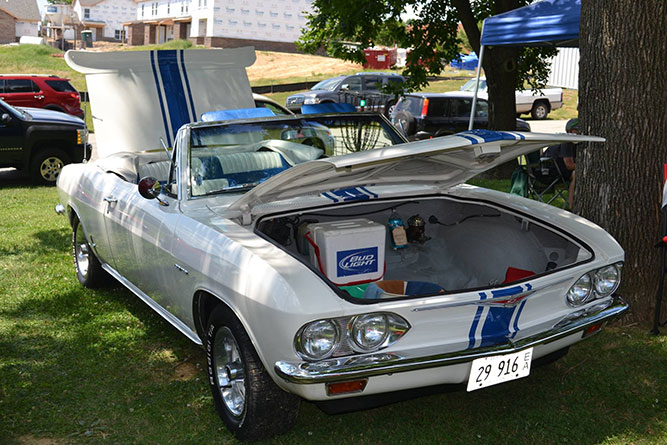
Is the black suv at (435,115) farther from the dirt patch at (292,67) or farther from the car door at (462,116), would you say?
the dirt patch at (292,67)

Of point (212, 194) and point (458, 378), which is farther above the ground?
point (212, 194)

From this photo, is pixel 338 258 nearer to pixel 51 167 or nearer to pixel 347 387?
pixel 347 387

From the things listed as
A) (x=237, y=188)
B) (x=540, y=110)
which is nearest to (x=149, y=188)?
(x=237, y=188)

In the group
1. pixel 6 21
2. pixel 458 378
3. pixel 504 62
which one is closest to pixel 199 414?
pixel 458 378

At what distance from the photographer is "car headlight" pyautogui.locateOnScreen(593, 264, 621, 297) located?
375 cm

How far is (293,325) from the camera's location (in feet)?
9.82

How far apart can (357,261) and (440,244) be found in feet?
3.10

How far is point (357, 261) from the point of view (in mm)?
4008

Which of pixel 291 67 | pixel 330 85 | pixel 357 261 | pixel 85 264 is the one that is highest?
pixel 291 67

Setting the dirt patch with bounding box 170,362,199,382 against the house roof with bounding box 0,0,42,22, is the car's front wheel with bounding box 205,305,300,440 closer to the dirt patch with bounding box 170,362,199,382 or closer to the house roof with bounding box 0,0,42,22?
the dirt patch with bounding box 170,362,199,382

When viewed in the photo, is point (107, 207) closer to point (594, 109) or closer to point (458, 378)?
point (458, 378)

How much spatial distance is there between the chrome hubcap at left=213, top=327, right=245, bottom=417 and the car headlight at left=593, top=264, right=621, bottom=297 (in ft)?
6.11

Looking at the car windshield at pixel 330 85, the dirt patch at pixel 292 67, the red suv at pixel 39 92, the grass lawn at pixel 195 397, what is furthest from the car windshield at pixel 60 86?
the dirt patch at pixel 292 67

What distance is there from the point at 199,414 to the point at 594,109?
3.24 meters
